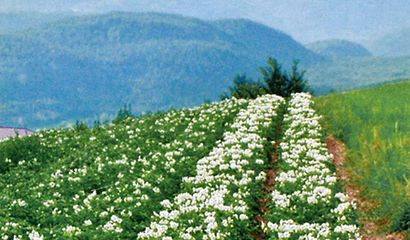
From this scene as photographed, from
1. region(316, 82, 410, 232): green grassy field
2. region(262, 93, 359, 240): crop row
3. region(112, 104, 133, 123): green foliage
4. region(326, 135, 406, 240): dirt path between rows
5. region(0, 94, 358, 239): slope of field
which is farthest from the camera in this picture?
region(112, 104, 133, 123): green foliage

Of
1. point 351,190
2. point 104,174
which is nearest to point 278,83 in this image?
point 104,174

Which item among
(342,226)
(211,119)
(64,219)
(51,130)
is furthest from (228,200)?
(51,130)

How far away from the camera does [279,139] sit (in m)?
23.4

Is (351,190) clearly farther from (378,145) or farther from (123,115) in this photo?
(123,115)

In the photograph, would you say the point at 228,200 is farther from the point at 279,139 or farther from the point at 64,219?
the point at 279,139

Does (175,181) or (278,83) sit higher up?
(278,83)

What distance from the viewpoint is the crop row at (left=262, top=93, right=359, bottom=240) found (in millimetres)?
12352

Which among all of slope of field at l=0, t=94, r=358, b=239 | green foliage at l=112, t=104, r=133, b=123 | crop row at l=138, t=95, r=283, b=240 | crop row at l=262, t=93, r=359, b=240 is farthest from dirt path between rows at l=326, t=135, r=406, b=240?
green foliage at l=112, t=104, r=133, b=123

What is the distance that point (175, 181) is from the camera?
57.0 ft

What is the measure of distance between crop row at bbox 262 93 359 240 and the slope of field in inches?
1.2

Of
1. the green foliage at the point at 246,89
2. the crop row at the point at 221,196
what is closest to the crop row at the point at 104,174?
the crop row at the point at 221,196

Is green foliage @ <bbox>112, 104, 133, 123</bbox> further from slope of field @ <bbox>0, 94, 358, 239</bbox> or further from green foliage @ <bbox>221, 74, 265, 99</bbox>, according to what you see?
green foliage @ <bbox>221, 74, 265, 99</bbox>

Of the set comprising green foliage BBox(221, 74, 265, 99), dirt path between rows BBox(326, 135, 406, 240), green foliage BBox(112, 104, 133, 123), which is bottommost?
dirt path between rows BBox(326, 135, 406, 240)

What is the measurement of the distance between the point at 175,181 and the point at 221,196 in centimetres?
299
